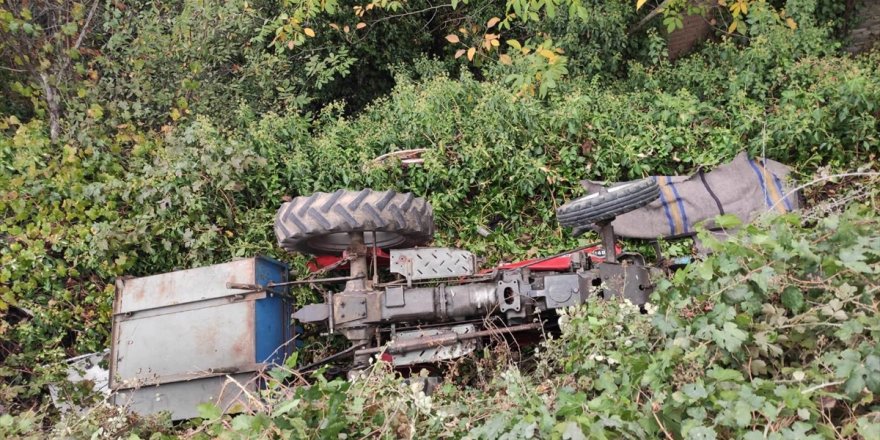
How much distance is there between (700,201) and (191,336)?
12.1ft

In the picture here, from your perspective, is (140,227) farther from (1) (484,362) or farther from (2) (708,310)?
(2) (708,310)

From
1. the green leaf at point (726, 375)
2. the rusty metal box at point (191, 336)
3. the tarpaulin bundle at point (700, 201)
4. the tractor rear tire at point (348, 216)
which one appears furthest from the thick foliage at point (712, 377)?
the tarpaulin bundle at point (700, 201)

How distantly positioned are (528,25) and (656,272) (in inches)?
183

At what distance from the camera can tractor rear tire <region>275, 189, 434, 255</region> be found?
3.92 metres

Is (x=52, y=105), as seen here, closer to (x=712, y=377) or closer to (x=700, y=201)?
(x=700, y=201)

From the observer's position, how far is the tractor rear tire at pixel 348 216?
3.92 metres

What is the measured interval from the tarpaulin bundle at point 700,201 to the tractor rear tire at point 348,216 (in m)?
1.80

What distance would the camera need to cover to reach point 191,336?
4156 mm

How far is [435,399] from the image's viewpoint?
3.22 m

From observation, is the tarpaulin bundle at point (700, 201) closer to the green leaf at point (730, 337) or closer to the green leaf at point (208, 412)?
the green leaf at point (730, 337)

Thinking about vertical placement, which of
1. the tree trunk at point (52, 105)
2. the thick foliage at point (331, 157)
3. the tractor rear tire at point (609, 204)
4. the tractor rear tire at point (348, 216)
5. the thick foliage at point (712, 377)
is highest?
the tree trunk at point (52, 105)

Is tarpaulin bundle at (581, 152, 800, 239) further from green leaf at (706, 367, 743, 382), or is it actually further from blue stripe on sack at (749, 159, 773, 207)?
green leaf at (706, 367, 743, 382)

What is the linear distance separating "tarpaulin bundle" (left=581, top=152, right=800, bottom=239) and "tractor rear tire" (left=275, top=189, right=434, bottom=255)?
180cm

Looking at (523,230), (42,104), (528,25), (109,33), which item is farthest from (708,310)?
(109,33)
